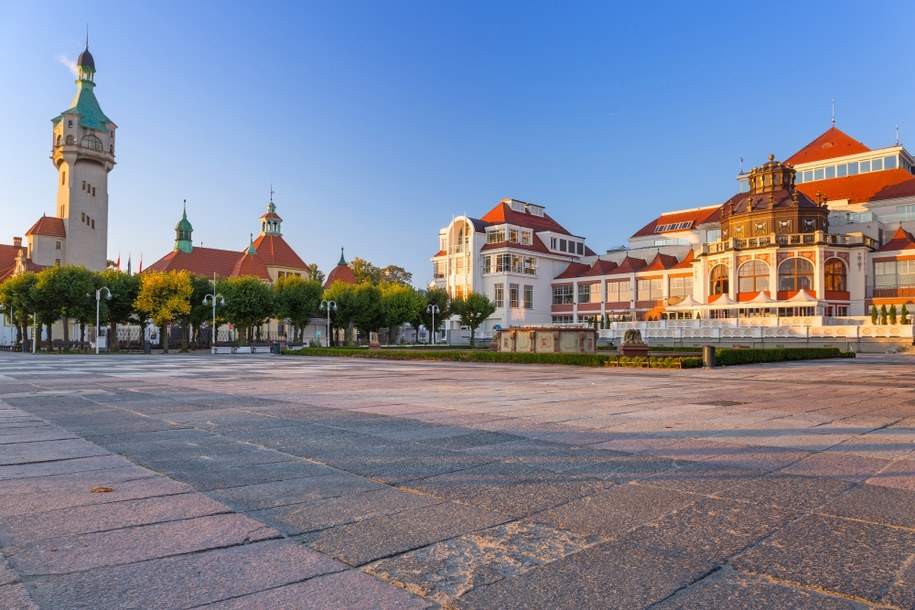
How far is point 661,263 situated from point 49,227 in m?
79.0

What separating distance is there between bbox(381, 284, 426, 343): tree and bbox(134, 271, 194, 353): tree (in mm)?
19160

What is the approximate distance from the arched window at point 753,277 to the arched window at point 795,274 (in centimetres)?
139

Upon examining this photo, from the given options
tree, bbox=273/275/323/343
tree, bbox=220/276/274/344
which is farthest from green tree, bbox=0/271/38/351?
tree, bbox=273/275/323/343

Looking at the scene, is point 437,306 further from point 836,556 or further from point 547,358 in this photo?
point 836,556

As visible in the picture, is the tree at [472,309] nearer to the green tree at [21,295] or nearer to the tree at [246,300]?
the tree at [246,300]

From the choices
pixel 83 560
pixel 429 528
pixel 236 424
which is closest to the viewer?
pixel 83 560

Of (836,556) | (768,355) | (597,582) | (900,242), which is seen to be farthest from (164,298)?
(900,242)

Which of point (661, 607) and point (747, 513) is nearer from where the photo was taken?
point (661, 607)

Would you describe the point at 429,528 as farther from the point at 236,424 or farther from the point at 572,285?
the point at 572,285

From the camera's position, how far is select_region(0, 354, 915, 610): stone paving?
136 inches

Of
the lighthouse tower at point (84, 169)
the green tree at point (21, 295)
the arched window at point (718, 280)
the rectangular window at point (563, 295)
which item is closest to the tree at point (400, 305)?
the rectangular window at point (563, 295)

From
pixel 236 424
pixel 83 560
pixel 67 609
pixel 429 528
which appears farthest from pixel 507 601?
pixel 236 424

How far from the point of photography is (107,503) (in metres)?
5.09

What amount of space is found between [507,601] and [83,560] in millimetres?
2577
